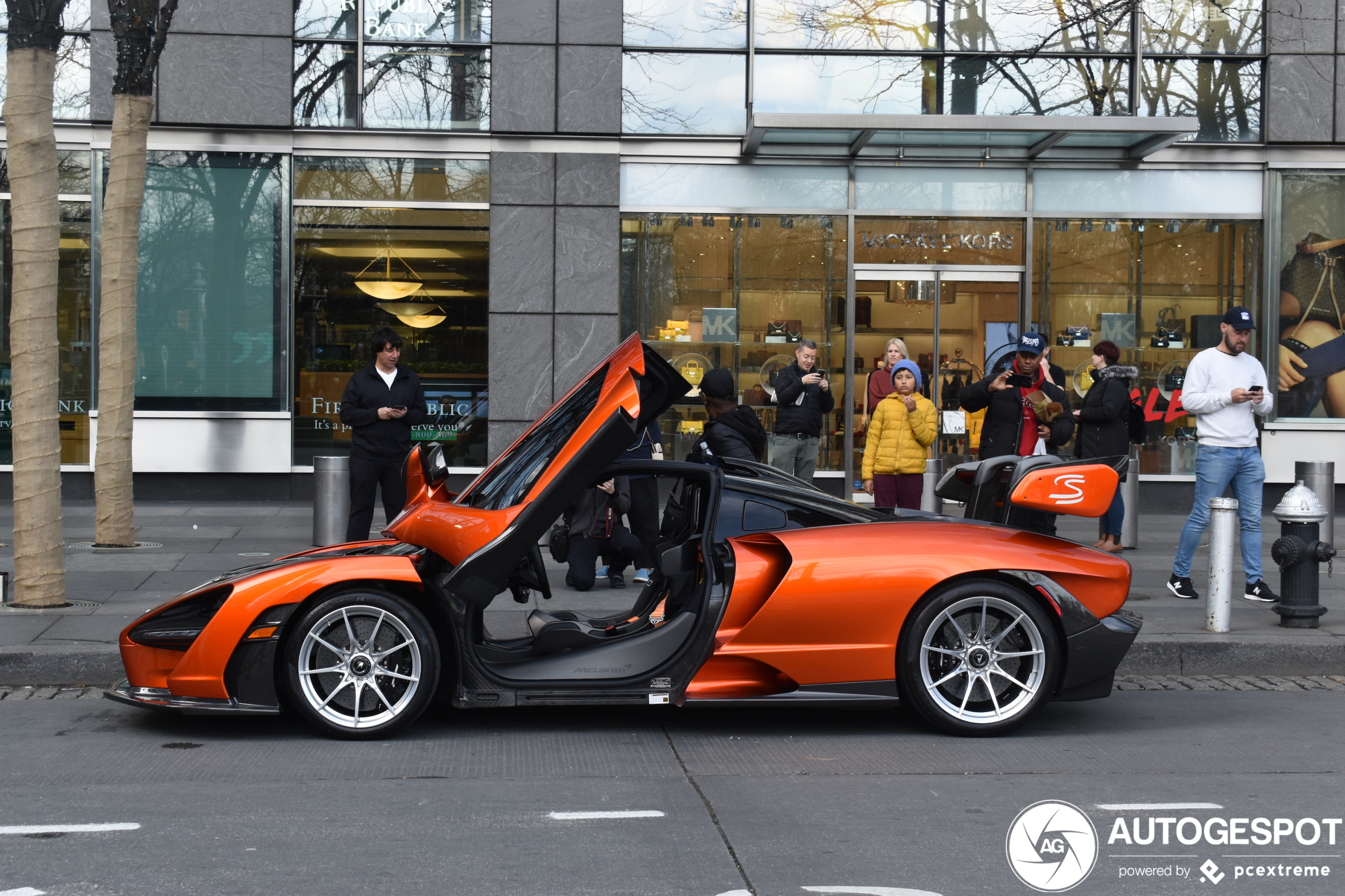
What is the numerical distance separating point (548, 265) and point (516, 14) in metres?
2.72

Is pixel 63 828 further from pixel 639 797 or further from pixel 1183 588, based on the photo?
pixel 1183 588

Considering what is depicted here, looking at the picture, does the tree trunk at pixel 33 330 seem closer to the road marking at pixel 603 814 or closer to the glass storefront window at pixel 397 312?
the road marking at pixel 603 814

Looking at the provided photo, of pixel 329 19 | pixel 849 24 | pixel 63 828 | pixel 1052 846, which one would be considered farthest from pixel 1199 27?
pixel 63 828

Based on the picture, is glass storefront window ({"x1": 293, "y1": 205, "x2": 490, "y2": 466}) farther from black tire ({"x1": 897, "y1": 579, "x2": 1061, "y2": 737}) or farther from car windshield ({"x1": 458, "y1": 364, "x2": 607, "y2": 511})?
black tire ({"x1": 897, "y1": 579, "x2": 1061, "y2": 737})

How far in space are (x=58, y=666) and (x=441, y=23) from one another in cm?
942

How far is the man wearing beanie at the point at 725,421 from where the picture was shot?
27.5ft

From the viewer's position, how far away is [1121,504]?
11141mm

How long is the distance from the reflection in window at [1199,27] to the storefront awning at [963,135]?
131cm

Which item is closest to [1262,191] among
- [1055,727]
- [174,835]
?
[1055,727]

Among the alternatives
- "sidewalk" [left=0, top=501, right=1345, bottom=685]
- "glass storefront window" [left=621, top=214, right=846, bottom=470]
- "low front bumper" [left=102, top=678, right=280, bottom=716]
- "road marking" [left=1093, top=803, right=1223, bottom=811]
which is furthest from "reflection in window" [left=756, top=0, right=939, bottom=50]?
"road marking" [left=1093, top=803, right=1223, bottom=811]

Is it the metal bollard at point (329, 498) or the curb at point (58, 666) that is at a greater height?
the metal bollard at point (329, 498)

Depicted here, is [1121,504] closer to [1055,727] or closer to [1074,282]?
[1074,282]

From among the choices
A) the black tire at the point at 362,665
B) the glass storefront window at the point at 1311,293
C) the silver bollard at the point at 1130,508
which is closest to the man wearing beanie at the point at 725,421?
the black tire at the point at 362,665

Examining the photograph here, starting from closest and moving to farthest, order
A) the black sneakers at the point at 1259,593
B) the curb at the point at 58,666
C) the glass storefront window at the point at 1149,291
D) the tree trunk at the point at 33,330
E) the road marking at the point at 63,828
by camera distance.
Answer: the road marking at the point at 63,828
the curb at the point at 58,666
the tree trunk at the point at 33,330
the black sneakers at the point at 1259,593
the glass storefront window at the point at 1149,291
